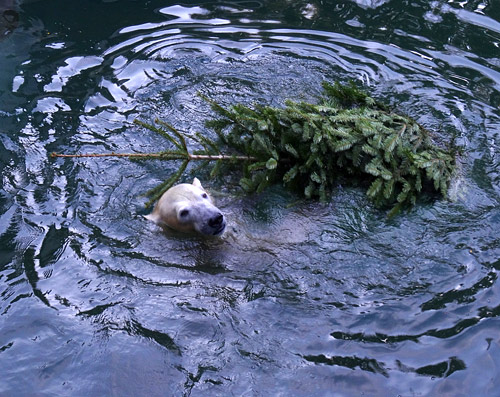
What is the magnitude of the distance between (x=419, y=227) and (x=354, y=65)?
3.71 meters

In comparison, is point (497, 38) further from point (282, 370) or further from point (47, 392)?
point (47, 392)

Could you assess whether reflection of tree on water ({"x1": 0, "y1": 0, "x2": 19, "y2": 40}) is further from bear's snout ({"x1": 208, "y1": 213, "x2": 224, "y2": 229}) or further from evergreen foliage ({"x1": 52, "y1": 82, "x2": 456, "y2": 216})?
bear's snout ({"x1": 208, "y1": 213, "x2": 224, "y2": 229})

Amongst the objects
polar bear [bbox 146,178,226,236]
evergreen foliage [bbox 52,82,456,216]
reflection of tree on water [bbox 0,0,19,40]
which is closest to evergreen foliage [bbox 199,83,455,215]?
evergreen foliage [bbox 52,82,456,216]

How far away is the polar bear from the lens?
5.79 meters

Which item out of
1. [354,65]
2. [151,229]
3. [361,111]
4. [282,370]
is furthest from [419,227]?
[354,65]

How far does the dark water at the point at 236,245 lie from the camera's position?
4.59m

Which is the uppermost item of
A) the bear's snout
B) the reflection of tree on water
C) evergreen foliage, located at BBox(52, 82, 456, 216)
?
evergreen foliage, located at BBox(52, 82, 456, 216)

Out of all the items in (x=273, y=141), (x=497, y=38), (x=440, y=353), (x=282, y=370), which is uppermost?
(x=497, y=38)

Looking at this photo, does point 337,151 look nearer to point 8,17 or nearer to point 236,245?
point 236,245

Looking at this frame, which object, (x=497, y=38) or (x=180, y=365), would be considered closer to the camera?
(x=180, y=365)

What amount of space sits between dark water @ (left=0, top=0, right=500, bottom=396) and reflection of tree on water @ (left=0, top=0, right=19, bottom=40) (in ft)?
0.42

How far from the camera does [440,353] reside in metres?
4.59

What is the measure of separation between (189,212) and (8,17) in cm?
669

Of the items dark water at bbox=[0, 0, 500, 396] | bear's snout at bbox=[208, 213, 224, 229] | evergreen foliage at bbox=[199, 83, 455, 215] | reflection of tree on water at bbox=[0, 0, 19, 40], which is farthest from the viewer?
reflection of tree on water at bbox=[0, 0, 19, 40]
